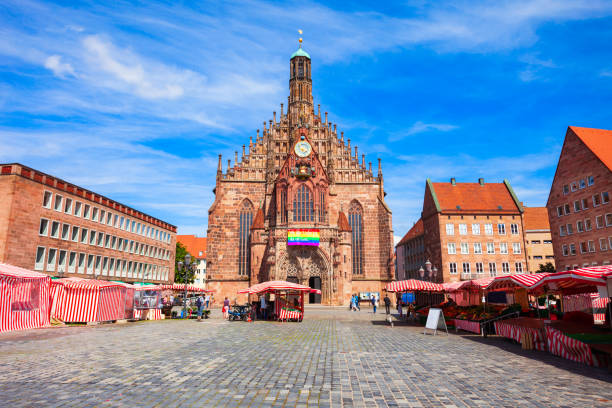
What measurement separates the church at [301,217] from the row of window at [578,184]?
60.8 ft

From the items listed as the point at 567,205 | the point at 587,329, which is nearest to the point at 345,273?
the point at 567,205

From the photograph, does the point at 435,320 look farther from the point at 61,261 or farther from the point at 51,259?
the point at 61,261

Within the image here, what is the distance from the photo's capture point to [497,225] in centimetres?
5047

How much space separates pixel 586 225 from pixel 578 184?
13.8 feet

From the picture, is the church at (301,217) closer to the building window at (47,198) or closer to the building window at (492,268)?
the building window at (492,268)

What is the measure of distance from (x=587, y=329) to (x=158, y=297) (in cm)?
2604

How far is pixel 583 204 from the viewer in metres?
38.3

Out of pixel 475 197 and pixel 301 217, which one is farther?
pixel 475 197

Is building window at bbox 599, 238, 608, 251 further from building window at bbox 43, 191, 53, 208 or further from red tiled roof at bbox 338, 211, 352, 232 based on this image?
building window at bbox 43, 191, 53, 208

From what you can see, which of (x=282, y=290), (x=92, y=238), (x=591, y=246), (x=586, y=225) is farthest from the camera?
(x=92, y=238)

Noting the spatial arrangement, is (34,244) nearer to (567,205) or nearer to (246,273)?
Result: (246,273)

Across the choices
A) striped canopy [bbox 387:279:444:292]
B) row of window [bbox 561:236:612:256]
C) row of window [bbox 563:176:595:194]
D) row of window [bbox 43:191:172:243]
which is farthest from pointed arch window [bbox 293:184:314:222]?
row of window [bbox 563:176:595:194]

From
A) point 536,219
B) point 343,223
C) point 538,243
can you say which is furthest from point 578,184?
point 343,223

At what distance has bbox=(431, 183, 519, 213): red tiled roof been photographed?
51469mm
